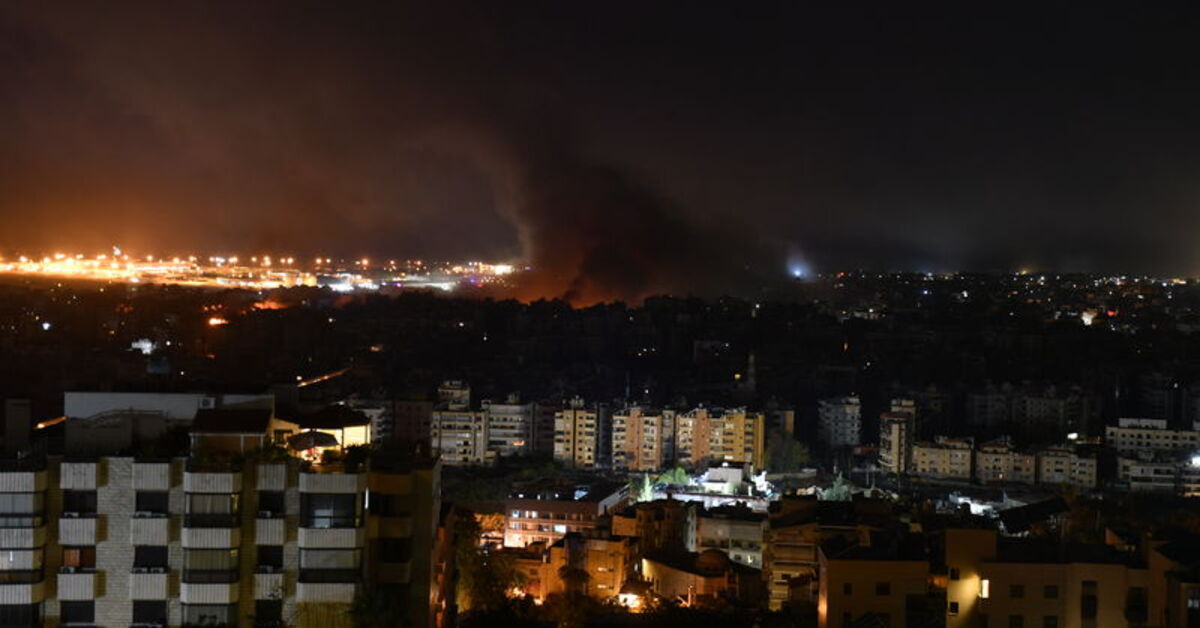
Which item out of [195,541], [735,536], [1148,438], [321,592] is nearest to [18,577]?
[195,541]

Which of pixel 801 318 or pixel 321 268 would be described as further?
pixel 321 268

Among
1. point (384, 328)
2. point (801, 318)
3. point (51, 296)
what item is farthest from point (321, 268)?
point (51, 296)

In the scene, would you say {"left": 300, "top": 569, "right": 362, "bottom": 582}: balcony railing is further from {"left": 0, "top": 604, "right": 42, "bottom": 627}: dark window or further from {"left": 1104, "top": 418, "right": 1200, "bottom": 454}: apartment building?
{"left": 1104, "top": 418, "right": 1200, "bottom": 454}: apartment building

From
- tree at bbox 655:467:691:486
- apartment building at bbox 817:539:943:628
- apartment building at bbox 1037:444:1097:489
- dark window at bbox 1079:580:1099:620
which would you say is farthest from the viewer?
apartment building at bbox 1037:444:1097:489

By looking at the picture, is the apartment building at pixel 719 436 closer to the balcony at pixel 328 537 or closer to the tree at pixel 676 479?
the tree at pixel 676 479

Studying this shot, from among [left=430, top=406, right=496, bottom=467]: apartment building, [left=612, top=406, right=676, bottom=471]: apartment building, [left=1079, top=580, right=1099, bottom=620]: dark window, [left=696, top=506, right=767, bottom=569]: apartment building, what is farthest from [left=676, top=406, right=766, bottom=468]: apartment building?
[left=1079, top=580, right=1099, bottom=620]: dark window

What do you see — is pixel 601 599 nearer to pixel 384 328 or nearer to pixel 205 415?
pixel 205 415

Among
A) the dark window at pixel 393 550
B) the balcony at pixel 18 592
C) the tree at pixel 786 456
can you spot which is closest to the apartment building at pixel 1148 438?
the tree at pixel 786 456
